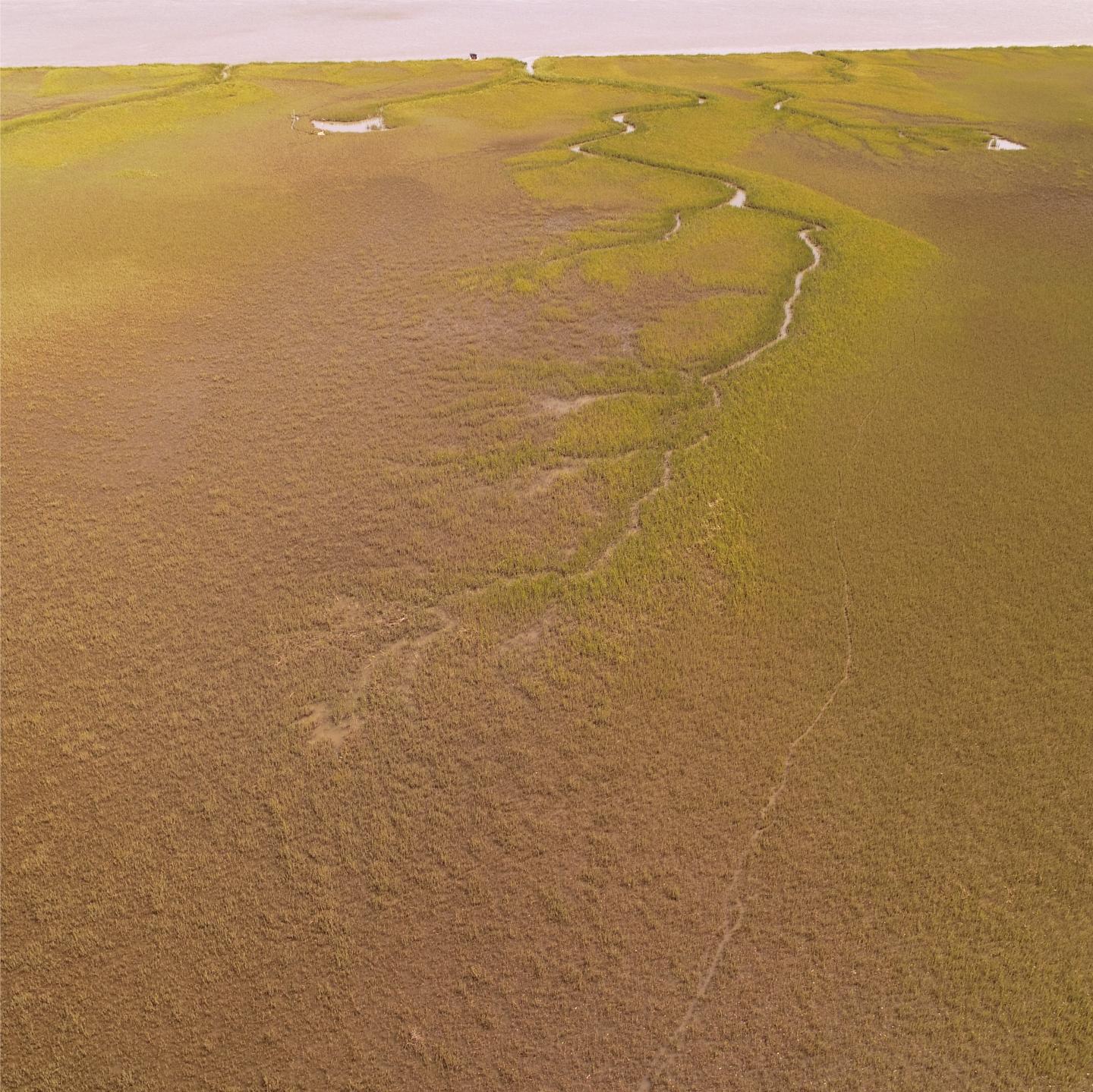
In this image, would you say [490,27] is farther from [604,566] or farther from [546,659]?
[546,659]

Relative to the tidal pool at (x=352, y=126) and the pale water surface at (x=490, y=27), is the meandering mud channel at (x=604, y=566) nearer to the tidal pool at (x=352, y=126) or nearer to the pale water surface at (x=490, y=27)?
the tidal pool at (x=352, y=126)

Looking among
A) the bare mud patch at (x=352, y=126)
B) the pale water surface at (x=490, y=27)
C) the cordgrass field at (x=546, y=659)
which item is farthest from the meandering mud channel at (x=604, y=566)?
the pale water surface at (x=490, y=27)

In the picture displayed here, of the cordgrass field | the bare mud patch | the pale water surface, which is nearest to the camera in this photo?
the cordgrass field

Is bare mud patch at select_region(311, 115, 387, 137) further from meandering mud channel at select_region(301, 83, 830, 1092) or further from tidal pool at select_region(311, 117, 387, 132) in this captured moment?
meandering mud channel at select_region(301, 83, 830, 1092)

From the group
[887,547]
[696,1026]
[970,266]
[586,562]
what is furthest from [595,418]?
[970,266]

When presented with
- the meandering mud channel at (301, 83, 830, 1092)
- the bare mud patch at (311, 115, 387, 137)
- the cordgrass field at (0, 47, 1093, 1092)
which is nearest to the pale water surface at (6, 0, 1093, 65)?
the bare mud patch at (311, 115, 387, 137)

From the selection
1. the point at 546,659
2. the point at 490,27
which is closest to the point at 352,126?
the point at 490,27

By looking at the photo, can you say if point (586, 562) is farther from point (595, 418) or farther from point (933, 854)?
point (933, 854)
